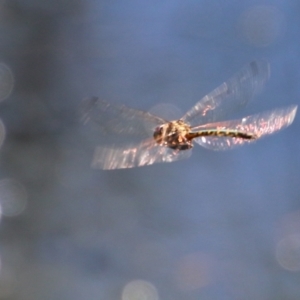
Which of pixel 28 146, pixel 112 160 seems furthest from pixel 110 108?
pixel 28 146

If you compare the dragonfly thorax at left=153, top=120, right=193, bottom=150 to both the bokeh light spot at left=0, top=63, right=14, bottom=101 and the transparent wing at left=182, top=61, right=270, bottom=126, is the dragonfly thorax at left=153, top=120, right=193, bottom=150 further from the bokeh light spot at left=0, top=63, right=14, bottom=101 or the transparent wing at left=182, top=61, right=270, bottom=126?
the bokeh light spot at left=0, top=63, right=14, bottom=101

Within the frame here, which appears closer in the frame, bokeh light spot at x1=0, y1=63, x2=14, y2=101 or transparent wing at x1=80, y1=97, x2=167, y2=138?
transparent wing at x1=80, y1=97, x2=167, y2=138

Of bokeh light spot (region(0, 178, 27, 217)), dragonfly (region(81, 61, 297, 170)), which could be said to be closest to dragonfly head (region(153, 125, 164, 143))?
dragonfly (region(81, 61, 297, 170))

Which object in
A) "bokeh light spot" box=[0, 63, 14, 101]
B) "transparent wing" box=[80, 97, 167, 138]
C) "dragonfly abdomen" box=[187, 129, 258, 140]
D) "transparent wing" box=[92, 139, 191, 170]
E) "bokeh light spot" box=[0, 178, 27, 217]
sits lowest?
"transparent wing" box=[92, 139, 191, 170]

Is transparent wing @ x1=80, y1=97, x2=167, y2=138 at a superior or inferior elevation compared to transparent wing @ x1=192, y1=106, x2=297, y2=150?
superior

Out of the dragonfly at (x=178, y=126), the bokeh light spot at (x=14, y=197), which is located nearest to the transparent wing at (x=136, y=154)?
the dragonfly at (x=178, y=126)

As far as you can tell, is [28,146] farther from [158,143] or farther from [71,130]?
[158,143]

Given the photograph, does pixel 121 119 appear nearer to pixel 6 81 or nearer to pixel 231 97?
pixel 231 97
